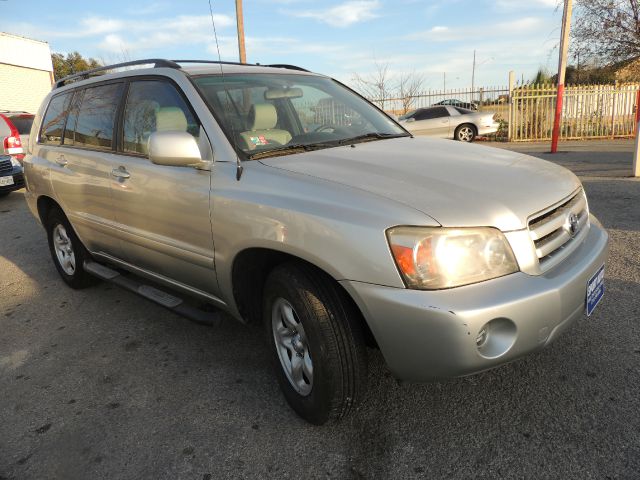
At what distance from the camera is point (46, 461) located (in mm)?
2309

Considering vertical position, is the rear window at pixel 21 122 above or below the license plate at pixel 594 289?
above

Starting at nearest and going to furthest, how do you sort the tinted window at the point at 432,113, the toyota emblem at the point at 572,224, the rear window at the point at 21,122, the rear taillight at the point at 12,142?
1. the toyota emblem at the point at 572,224
2. the rear taillight at the point at 12,142
3. the rear window at the point at 21,122
4. the tinted window at the point at 432,113

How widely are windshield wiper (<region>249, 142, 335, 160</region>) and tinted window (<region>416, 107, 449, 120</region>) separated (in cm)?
1403

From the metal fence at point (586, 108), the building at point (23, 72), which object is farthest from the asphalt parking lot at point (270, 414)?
the building at point (23, 72)

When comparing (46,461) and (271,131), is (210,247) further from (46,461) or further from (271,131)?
(46,461)

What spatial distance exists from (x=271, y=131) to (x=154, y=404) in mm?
1644

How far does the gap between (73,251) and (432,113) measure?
542 inches

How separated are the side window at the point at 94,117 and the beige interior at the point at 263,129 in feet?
3.90

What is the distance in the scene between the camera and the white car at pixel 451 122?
15.9 metres

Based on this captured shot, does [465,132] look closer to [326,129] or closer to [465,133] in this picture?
[465,133]

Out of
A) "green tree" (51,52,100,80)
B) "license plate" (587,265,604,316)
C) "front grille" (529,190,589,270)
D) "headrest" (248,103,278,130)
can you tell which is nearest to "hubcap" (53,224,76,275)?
"headrest" (248,103,278,130)

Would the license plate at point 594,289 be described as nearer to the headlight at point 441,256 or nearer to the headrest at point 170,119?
the headlight at point 441,256

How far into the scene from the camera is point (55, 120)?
14.4ft

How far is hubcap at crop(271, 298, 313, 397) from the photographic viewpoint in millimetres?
2385
